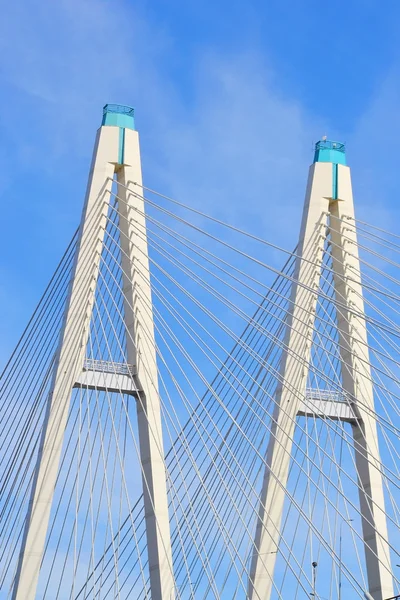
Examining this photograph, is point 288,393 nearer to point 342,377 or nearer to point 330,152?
Answer: point 342,377

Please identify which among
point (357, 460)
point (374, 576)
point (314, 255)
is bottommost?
point (374, 576)

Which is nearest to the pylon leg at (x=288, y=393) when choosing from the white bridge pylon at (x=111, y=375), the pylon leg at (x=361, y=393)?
the pylon leg at (x=361, y=393)

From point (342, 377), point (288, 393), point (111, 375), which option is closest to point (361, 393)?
point (342, 377)

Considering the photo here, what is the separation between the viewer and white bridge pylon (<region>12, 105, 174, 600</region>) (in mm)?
25484

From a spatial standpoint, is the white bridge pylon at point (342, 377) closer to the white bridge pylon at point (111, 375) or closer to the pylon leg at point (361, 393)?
the pylon leg at point (361, 393)

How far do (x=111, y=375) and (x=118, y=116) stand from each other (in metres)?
5.07

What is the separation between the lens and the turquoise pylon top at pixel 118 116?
28.5 meters

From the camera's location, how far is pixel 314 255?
94.9 ft

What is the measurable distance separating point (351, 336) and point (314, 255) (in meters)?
2.30

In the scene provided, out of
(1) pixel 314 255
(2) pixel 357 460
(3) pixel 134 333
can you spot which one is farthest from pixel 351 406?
(3) pixel 134 333

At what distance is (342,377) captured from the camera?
2859 cm

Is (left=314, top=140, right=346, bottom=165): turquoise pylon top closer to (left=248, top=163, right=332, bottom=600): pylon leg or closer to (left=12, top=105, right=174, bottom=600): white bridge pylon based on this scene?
(left=248, top=163, right=332, bottom=600): pylon leg

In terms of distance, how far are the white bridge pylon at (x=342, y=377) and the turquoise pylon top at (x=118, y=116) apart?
12.4ft

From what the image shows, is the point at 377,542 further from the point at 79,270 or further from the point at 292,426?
the point at 79,270
